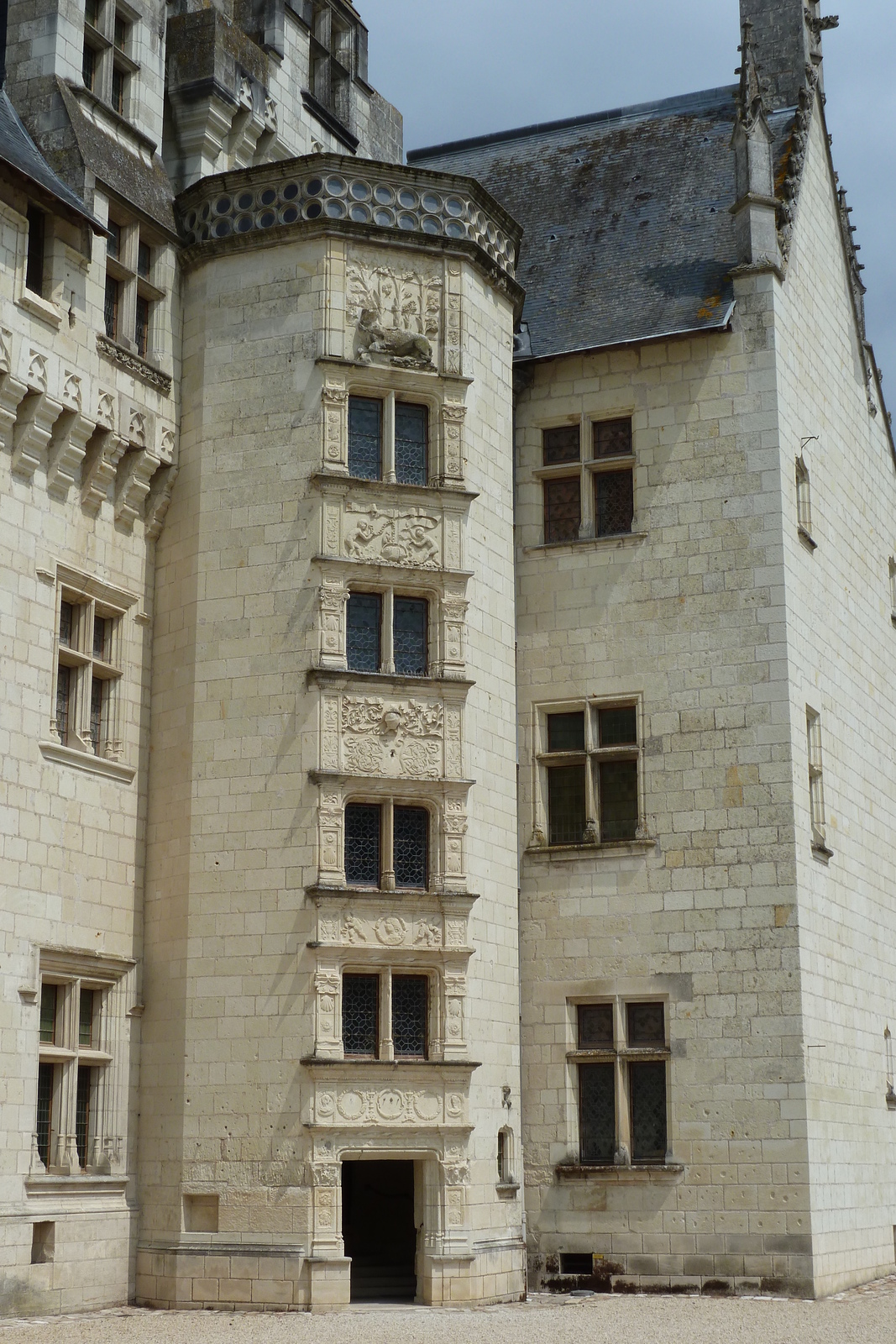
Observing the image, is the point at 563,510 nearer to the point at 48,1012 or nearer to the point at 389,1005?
the point at 389,1005

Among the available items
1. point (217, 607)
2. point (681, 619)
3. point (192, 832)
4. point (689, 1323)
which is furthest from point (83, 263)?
point (689, 1323)

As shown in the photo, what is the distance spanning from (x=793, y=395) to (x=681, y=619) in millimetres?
3350

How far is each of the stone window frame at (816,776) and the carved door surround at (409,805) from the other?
488 centimetres

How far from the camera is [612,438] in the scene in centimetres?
2238

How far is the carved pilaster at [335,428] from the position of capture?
63.0 feet

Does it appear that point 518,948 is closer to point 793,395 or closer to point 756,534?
point 756,534

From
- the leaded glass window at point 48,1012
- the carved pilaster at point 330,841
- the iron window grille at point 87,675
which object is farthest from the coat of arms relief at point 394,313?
the leaded glass window at point 48,1012

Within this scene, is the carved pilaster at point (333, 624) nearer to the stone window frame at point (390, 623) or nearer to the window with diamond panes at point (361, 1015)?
the stone window frame at point (390, 623)

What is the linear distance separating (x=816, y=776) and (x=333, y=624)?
6676mm

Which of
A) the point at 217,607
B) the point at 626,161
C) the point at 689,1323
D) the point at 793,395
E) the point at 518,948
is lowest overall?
the point at 689,1323

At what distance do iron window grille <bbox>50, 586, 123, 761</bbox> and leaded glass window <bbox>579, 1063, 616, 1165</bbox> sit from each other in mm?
6666

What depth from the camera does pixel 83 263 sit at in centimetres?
1861

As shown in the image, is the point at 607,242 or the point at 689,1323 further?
the point at 607,242

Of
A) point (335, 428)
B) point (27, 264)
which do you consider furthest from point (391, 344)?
point (27, 264)
